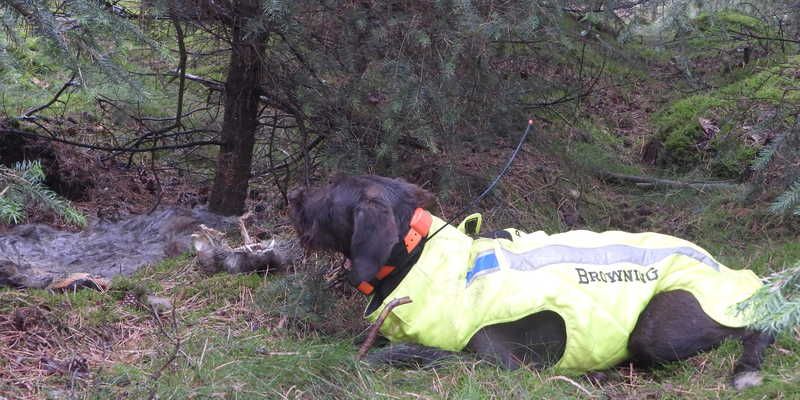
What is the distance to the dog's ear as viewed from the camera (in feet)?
12.4

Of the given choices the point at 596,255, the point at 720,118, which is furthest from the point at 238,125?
the point at 720,118

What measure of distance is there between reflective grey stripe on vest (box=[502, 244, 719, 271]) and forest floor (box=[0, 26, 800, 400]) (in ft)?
1.69

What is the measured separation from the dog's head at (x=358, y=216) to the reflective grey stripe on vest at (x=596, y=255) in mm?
622

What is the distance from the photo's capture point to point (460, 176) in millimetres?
5453

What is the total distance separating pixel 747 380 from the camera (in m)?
3.33

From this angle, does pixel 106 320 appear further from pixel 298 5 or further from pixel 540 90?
pixel 540 90

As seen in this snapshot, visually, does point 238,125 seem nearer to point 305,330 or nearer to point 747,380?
point 305,330

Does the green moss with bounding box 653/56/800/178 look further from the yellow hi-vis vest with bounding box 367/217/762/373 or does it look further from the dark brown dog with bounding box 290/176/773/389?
the dark brown dog with bounding box 290/176/773/389

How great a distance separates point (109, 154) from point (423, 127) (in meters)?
3.66

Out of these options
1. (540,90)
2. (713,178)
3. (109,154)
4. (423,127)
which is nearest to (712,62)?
(713,178)

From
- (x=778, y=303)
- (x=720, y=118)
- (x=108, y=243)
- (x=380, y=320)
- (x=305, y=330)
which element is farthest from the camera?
(x=720, y=118)

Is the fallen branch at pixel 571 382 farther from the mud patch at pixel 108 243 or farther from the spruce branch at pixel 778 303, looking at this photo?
the mud patch at pixel 108 243

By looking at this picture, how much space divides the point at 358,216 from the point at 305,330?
0.77m

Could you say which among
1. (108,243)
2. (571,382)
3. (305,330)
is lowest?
(108,243)
